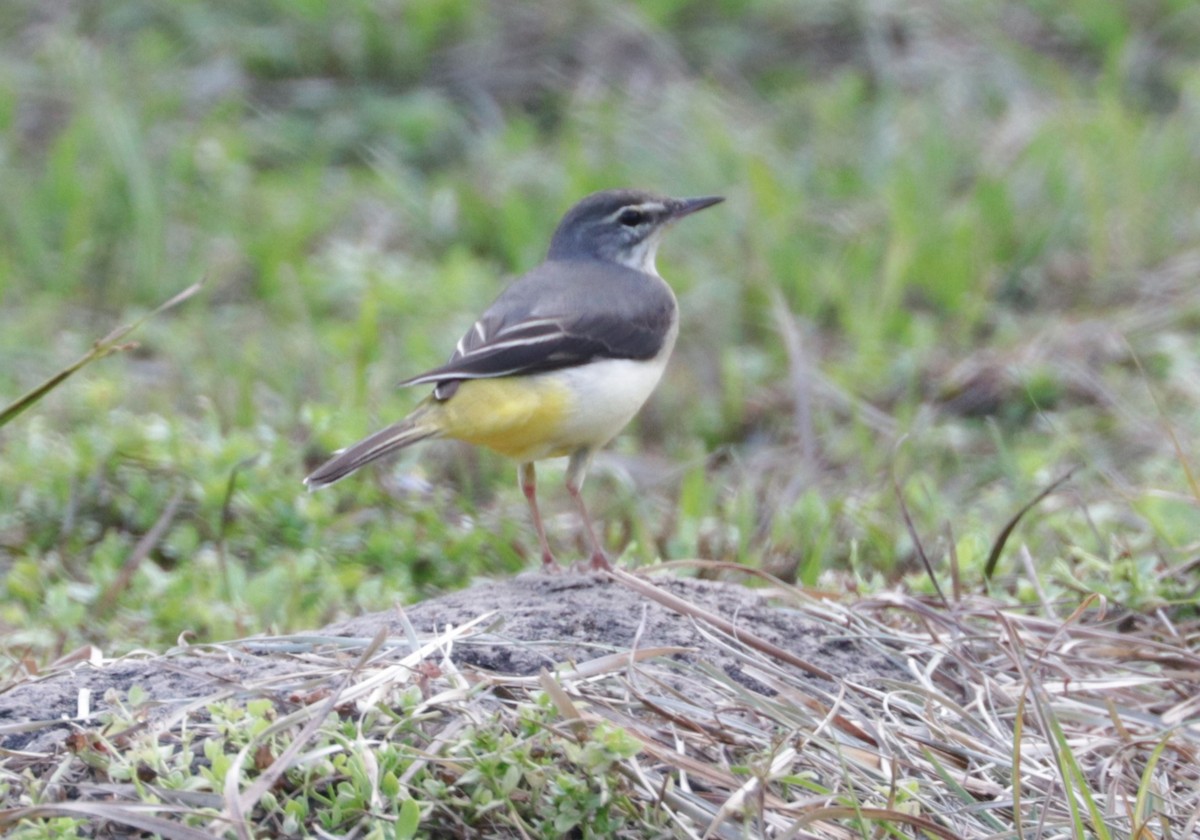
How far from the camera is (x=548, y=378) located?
16.5ft

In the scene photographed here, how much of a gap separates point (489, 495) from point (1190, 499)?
264 cm

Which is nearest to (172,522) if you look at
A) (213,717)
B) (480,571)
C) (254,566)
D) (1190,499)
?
(254,566)

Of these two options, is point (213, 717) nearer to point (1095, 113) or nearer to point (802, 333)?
point (802, 333)

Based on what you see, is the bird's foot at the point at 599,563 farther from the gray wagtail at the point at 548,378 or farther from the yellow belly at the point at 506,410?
the yellow belly at the point at 506,410

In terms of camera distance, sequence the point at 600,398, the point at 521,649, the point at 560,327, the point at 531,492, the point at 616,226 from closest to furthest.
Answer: the point at 521,649 < the point at 600,398 < the point at 560,327 < the point at 531,492 < the point at 616,226

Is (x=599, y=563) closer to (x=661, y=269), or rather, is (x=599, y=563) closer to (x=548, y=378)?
(x=548, y=378)

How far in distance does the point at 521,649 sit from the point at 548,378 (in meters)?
1.46

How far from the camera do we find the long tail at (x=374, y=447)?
15.7ft

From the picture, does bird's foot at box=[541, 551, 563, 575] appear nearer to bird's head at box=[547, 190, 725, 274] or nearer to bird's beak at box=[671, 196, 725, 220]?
bird's head at box=[547, 190, 725, 274]

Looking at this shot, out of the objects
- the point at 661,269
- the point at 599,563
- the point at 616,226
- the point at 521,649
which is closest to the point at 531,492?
the point at 599,563

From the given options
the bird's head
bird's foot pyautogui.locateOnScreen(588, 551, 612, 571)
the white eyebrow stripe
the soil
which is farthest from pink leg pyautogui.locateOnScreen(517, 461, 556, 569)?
the white eyebrow stripe

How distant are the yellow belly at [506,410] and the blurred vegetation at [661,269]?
0.55 m

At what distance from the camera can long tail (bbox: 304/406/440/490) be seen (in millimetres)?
4797

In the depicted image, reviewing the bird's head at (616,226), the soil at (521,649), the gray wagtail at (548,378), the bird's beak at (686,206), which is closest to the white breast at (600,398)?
the gray wagtail at (548,378)
